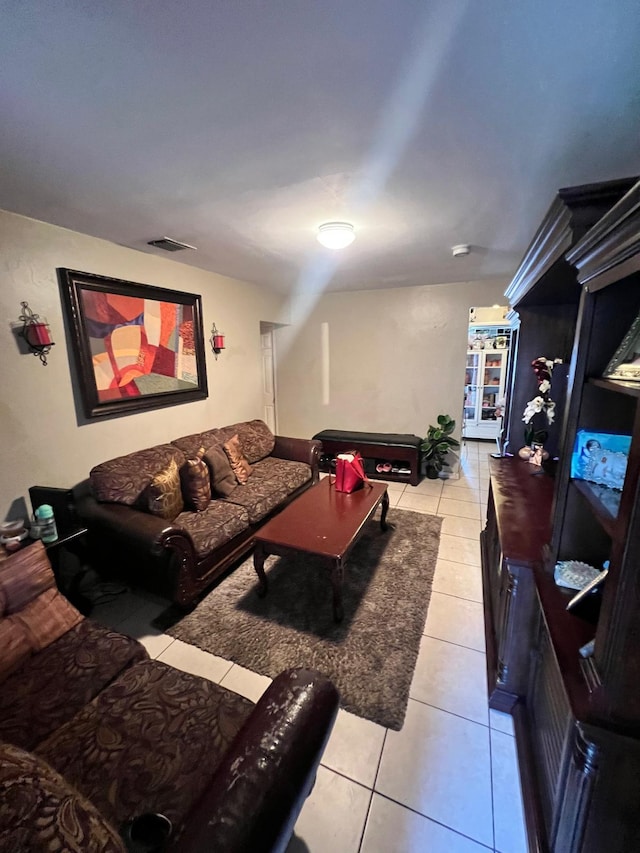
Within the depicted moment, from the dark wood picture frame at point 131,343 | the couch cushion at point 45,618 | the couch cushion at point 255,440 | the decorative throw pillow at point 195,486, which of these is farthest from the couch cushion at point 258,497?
the couch cushion at point 45,618

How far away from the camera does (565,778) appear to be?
944 millimetres

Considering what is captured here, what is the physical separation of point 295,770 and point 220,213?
2.44 metres

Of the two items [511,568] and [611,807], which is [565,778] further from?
[511,568]

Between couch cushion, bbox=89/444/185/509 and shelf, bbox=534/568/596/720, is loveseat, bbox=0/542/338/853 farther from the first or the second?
couch cushion, bbox=89/444/185/509

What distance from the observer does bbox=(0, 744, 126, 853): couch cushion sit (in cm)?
51

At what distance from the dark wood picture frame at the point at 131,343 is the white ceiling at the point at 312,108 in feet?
1.83

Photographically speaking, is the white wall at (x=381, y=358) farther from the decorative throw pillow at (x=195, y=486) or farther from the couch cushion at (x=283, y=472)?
the decorative throw pillow at (x=195, y=486)

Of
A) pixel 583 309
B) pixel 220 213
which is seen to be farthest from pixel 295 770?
pixel 220 213

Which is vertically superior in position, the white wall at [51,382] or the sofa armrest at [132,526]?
the white wall at [51,382]

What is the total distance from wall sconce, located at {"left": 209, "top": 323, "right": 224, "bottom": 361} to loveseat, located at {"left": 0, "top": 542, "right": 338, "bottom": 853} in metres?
2.46

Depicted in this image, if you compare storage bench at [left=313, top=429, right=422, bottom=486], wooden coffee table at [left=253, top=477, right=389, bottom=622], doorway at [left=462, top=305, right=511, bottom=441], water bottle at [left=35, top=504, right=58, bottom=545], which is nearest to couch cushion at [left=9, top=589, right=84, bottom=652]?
water bottle at [left=35, top=504, right=58, bottom=545]

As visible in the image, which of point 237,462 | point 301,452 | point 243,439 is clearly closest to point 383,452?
point 301,452

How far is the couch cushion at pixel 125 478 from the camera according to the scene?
7.72 feet

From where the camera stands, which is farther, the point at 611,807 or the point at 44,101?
the point at 44,101
